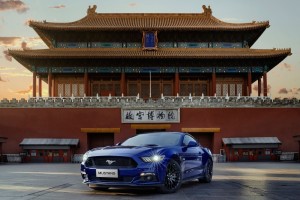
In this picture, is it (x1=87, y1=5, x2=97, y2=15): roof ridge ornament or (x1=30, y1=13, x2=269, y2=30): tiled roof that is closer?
(x1=30, y1=13, x2=269, y2=30): tiled roof

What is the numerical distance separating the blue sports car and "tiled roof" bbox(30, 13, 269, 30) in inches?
1000

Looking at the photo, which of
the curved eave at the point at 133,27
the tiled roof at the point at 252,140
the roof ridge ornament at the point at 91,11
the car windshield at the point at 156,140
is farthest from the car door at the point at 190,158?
the roof ridge ornament at the point at 91,11

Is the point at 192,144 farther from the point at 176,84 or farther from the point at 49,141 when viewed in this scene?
the point at 176,84

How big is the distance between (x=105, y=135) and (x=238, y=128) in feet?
28.3

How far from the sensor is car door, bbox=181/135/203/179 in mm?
9969

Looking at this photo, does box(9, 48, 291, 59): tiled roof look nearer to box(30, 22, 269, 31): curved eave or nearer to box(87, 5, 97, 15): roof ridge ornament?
box(30, 22, 269, 31): curved eave

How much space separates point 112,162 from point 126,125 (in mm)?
21137

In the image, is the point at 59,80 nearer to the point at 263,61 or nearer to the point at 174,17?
the point at 174,17

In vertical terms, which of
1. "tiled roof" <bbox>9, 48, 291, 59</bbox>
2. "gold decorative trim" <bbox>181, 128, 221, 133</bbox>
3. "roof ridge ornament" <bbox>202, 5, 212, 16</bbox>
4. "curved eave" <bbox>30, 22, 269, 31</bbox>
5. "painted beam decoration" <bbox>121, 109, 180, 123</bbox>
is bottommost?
"gold decorative trim" <bbox>181, 128, 221, 133</bbox>

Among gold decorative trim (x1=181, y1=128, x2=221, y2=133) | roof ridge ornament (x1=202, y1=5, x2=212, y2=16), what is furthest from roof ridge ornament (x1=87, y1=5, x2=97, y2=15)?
gold decorative trim (x1=181, y1=128, x2=221, y2=133)

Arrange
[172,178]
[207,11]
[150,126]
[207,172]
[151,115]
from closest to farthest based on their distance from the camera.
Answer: [172,178]
[207,172]
[150,126]
[151,115]
[207,11]

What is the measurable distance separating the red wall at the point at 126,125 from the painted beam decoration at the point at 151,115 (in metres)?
0.36

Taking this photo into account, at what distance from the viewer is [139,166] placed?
8711mm

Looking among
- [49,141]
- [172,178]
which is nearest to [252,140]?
[49,141]
